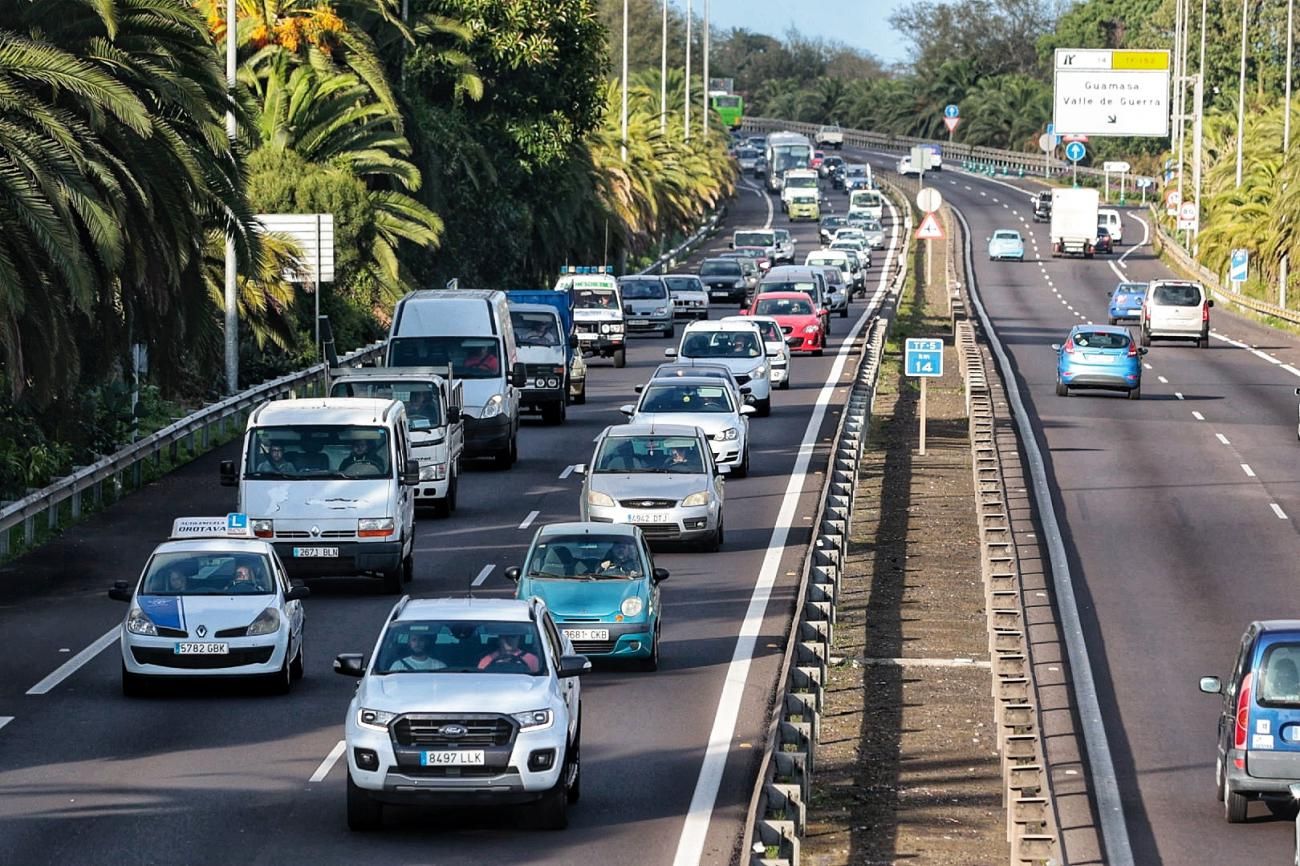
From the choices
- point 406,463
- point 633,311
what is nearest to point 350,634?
point 406,463

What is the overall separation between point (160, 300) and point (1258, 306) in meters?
56.6

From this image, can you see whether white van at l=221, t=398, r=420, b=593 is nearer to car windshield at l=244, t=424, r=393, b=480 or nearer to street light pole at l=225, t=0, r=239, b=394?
car windshield at l=244, t=424, r=393, b=480

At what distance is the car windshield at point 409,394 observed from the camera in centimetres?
3322

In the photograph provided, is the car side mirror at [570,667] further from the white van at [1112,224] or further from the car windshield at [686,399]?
the white van at [1112,224]

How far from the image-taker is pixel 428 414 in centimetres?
3331

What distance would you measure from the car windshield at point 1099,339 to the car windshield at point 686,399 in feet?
51.9

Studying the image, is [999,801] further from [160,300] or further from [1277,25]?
[1277,25]

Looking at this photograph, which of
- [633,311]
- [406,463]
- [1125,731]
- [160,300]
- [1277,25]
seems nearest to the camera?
[1125,731]

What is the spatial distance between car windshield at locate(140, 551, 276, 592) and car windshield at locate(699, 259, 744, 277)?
59.6 m

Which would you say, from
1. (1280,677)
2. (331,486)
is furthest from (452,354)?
(1280,677)

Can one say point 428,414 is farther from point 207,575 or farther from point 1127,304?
point 1127,304

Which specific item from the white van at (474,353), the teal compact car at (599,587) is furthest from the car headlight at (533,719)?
the white van at (474,353)

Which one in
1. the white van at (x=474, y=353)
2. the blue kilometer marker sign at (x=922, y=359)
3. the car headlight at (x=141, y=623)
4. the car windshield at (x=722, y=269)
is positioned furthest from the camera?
the car windshield at (x=722, y=269)

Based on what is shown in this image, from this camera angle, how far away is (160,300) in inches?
1198
